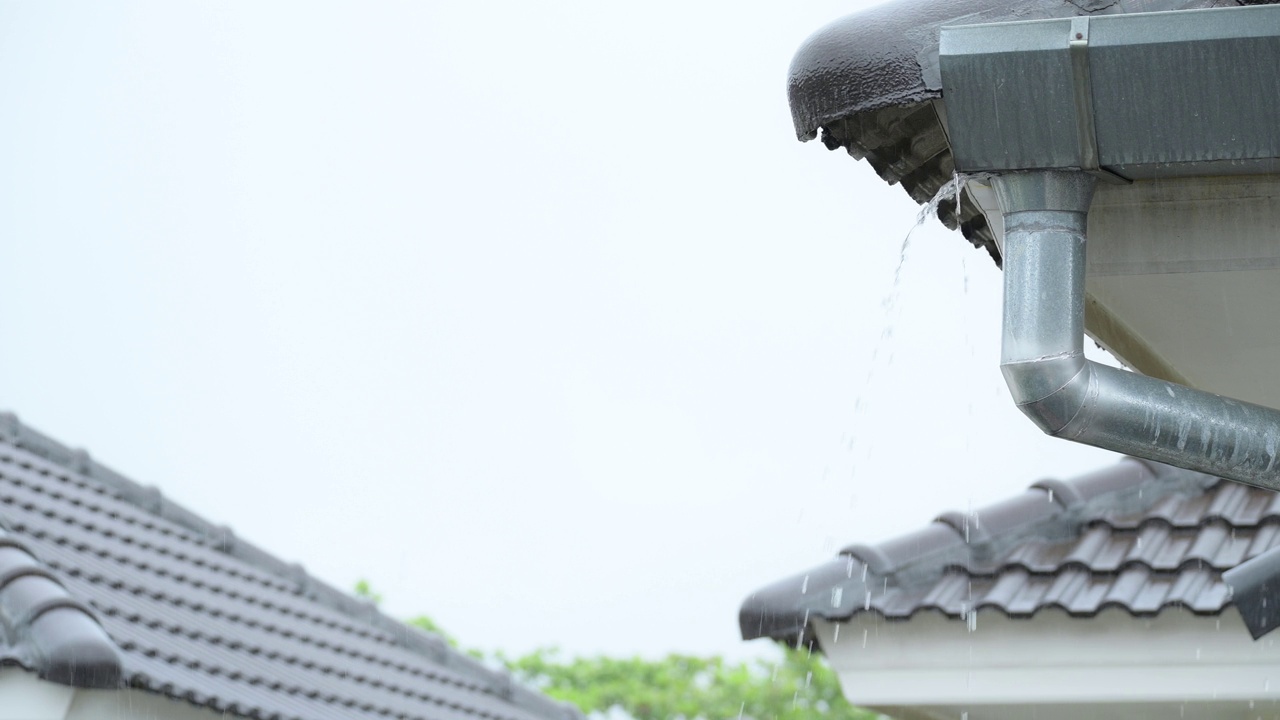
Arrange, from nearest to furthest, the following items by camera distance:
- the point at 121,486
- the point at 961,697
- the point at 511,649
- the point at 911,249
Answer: the point at 911,249 → the point at 961,697 → the point at 121,486 → the point at 511,649

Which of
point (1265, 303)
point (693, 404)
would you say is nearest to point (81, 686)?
point (1265, 303)

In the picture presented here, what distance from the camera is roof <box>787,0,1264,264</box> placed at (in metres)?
2.25

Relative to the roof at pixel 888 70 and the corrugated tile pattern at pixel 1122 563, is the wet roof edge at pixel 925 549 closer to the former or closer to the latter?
the corrugated tile pattern at pixel 1122 563

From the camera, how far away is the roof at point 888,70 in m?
2.25

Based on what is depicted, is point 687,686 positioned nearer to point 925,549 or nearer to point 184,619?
point 184,619

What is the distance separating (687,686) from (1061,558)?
25696 millimetres

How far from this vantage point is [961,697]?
5293 millimetres

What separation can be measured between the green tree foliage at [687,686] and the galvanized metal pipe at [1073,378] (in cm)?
2707

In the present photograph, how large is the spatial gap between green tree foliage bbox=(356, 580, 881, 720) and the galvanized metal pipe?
27.1 metres

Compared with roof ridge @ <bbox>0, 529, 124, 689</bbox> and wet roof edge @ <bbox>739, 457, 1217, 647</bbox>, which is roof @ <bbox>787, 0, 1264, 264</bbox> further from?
roof ridge @ <bbox>0, 529, 124, 689</bbox>

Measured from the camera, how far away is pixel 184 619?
6.84 metres

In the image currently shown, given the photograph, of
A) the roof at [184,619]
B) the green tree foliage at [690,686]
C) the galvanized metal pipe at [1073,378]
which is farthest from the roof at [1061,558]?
the green tree foliage at [690,686]

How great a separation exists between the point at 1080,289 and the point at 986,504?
3.90 m

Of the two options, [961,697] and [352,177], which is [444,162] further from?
[961,697]
